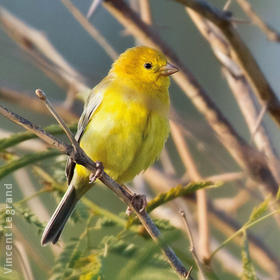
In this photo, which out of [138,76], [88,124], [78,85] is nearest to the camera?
[88,124]

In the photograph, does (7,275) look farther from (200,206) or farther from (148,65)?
(148,65)

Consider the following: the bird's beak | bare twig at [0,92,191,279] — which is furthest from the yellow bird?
bare twig at [0,92,191,279]

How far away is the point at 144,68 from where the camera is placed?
3656 mm

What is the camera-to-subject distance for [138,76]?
11.8 ft

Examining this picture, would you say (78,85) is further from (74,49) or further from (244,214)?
(244,214)

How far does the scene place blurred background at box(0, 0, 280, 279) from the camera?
3471 millimetres

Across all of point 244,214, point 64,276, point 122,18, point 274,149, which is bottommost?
point 244,214

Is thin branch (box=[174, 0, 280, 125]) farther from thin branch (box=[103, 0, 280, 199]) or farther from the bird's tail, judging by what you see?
the bird's tail

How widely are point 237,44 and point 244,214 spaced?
3348 millimetres

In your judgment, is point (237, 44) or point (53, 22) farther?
point (53, 22)

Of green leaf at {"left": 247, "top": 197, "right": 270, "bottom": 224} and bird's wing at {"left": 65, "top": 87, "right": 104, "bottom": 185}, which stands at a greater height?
bird's wing at {"left": 65, "top": 87, "right": 104, "bottom": 185}

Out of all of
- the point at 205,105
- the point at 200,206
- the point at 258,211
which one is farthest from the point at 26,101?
the point at 258,211

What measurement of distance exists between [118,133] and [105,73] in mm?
1233

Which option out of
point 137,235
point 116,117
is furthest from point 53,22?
point 137,235
